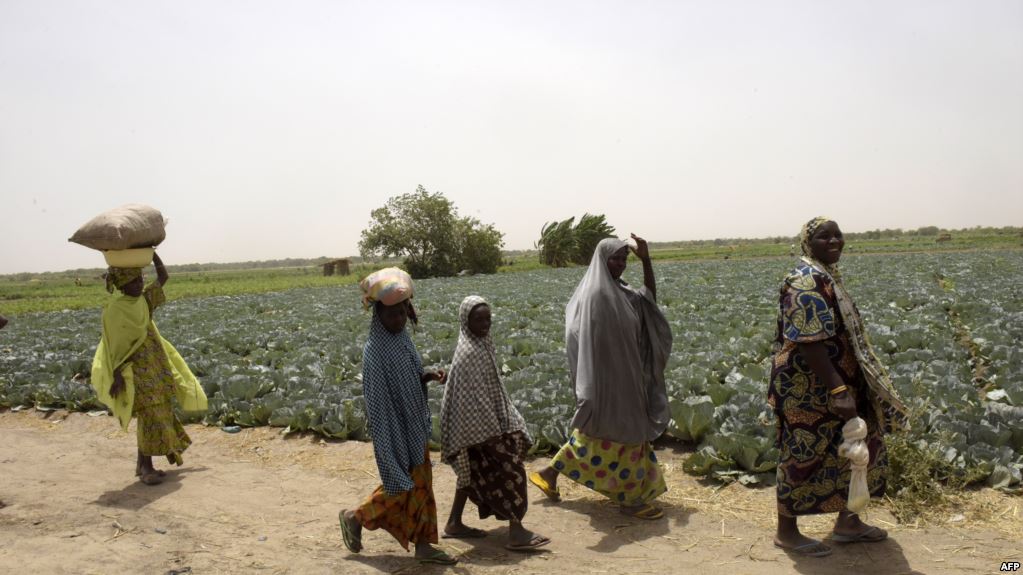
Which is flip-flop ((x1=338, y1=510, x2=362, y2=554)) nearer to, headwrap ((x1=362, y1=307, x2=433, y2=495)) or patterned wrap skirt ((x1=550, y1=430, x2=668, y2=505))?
headwrap ((x1=362, y1=307, x2=433, y2=495))

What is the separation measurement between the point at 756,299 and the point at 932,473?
1114 cm

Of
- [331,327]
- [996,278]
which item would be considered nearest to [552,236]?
[996,278]

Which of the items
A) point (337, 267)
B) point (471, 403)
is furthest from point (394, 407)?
point (337, 267)

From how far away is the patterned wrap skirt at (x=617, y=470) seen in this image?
14.4 ft

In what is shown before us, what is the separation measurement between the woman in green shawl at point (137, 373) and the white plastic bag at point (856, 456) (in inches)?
194

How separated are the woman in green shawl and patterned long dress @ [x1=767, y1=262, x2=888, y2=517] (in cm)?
466

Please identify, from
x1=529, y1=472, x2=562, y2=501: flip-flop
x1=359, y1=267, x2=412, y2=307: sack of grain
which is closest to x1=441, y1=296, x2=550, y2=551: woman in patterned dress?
x1=359, y1=267, x2=412, y2=307: sack of grain

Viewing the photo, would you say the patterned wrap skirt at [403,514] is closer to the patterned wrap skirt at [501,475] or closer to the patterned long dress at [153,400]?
the patterned wrap skirt at [501,475]

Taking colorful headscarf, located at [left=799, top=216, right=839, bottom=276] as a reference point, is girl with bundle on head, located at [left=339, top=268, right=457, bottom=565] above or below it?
below

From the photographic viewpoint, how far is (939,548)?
3.72m

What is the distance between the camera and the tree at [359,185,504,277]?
43.1 m

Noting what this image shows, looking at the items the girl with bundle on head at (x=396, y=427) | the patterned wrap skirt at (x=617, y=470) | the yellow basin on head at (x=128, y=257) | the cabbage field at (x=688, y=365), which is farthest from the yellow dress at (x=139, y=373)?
the patterned wrap skirt at (x=617, y=470)

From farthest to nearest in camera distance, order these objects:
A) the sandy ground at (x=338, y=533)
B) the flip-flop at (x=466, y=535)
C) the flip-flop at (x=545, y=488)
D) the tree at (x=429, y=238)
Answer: the tree at (x=429, y=238) → the flip-flop at (x=545, y=488) → the flip-flop at (x=466, y=535) → the sandy ground at (x=338, y=533)

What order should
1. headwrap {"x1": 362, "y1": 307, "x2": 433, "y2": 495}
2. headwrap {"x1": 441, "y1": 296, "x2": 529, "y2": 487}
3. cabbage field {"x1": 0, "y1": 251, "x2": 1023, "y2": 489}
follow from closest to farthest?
headwrap {"x1": 362, "y1": 307, "x2": 433, "y2": 495} → headwrap {"x1": 441, "y1": 296, "x2": 529, "y2": 487} → cabbage field {"x1": 0, "y1": 251, "x2": 1023, "y2": 489}
